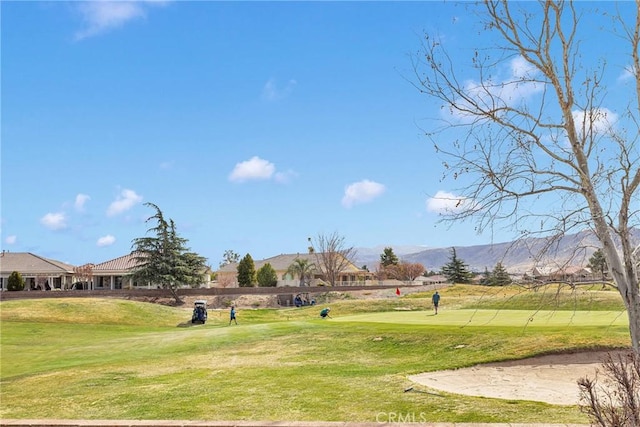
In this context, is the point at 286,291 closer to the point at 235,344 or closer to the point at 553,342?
the point at 235,344

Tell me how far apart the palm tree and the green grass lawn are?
59839 millimetres

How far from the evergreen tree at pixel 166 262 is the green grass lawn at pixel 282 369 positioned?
83.6ft

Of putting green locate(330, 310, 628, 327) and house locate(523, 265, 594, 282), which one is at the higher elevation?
house locate(523, 265, 594, 282)

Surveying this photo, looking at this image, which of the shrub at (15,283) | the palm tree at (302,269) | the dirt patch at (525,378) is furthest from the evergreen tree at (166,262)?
the dirt patch at (525,378)

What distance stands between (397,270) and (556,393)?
9445 cm

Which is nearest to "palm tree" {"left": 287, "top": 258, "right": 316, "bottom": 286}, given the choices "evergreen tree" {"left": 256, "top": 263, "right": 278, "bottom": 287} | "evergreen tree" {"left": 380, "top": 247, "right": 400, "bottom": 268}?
"evergreen tree" {"left": 256, "top": 263, "right": 278, "bottom": 287}

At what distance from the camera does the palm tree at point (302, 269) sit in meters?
92.1

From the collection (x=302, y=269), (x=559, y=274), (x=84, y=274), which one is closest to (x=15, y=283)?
(x=84, y=274)

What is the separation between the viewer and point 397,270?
10600 cm

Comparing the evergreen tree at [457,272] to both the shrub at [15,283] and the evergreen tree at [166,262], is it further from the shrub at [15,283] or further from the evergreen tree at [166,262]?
the shrub at [15,283]

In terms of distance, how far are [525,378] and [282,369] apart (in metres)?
6.41

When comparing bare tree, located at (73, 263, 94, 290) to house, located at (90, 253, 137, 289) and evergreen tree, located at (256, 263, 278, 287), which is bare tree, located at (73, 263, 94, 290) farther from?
evergreen tree, located at (256, 263, 278, 287)

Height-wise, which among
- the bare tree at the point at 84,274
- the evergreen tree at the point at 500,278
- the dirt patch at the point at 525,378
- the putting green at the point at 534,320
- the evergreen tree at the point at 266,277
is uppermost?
the bare tree at the point at 84,274

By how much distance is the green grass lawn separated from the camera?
10.2 metres
